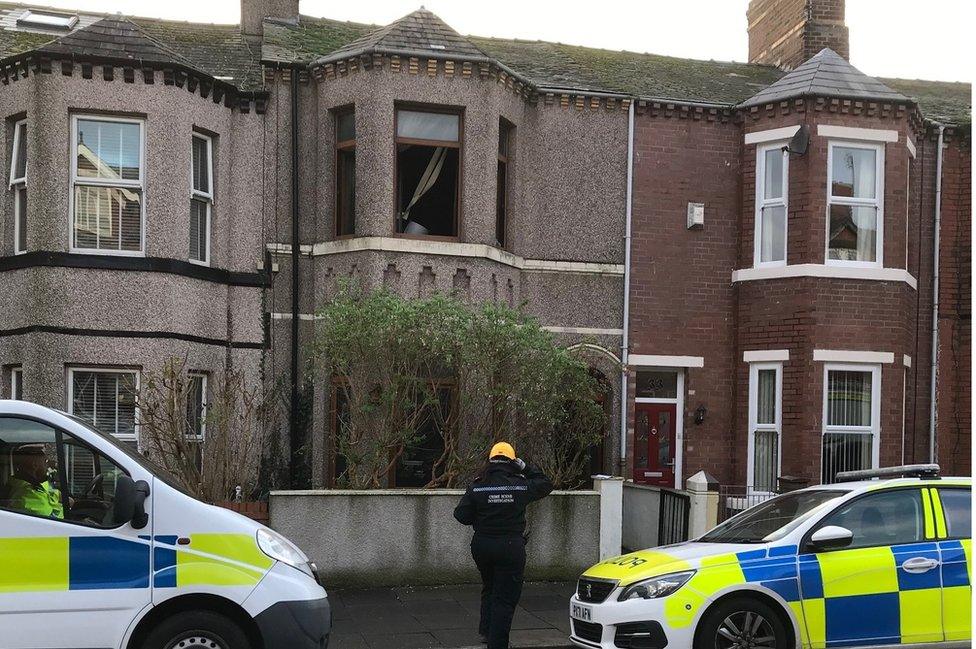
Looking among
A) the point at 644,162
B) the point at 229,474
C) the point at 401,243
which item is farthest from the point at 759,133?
the point at 229,474

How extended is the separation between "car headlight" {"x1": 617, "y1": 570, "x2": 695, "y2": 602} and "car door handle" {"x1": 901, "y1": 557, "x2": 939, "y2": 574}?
150 cm

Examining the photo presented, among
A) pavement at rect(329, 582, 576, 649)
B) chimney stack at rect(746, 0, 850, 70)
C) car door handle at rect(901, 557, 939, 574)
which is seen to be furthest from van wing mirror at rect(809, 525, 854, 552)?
chimney stack at rect(746, 0, 850, 70)

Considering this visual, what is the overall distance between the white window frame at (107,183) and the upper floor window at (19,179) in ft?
2.65

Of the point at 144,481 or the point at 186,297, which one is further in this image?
the point at 186,297

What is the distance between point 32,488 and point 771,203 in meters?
11.7

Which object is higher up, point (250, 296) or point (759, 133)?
point (759, 133)

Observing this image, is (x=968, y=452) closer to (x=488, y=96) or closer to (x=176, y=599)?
(x=488, y=96)

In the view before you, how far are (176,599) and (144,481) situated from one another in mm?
718

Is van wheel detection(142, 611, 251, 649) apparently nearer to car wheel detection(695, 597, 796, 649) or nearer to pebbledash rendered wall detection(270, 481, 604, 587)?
car wheel detection(695, 597, 796, 649)

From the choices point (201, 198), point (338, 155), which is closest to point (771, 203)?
point (338, 155)

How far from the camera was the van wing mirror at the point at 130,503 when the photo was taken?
6.11 metres

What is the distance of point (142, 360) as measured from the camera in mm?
13094

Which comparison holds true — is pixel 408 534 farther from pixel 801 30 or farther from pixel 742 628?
pixel 801 30

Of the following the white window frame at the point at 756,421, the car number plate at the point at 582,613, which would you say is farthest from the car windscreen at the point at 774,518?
the white window frame at the point at 756,421
